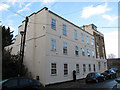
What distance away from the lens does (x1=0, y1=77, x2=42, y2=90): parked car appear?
21.3ft

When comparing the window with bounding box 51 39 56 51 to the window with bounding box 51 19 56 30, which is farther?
the window with bounding box 51 19 56 30

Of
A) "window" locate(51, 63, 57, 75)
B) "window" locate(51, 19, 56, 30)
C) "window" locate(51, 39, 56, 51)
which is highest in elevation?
"window" locate(51, 19, 56, 30)

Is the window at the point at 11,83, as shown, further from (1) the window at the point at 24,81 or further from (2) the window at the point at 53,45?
(2) the window at the point at 53,45

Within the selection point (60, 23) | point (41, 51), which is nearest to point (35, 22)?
point (60, 23)

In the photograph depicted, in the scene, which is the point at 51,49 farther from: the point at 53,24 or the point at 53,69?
the point at 53,24

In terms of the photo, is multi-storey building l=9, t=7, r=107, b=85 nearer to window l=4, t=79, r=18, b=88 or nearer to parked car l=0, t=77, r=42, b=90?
parked car l=0, t=77, r=42, b=90

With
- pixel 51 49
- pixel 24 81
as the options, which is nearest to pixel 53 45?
pixel 51 49

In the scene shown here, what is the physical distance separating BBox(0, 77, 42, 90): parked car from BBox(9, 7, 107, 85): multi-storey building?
15.6 feet

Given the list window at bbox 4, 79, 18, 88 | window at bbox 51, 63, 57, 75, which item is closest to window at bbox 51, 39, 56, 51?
window at bbox 51, 63, 57, 75

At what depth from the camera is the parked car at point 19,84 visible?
256 inches

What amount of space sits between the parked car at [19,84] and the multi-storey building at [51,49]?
4.76m

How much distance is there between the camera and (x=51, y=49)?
46.7ft

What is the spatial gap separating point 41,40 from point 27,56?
3638 millimetres

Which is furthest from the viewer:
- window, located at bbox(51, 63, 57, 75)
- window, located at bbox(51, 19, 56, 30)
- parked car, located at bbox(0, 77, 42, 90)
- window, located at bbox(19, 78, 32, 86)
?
window, located at bbox(51, 19, 56, 30)
